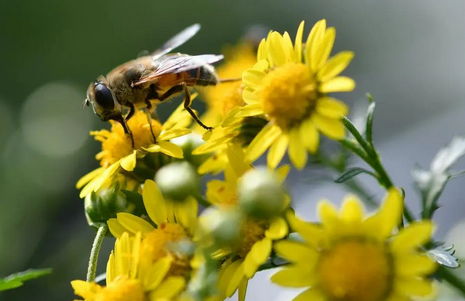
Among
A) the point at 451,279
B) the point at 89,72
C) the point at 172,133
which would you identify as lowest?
the point at 89,72

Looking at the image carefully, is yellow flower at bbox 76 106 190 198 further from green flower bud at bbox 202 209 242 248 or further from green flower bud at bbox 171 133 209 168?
green flower bud at bbox 202 209 242 248

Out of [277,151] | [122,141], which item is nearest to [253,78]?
[277,151]

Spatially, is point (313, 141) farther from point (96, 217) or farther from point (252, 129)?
point (96, 217)

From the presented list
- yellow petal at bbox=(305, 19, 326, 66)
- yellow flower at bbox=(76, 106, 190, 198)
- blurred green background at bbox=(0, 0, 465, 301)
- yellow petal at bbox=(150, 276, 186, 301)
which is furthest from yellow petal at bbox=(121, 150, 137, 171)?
blurred green background at bbox=(0, 0, 465, 301)

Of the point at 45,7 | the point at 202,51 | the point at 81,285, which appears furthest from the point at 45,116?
the point at 81,285

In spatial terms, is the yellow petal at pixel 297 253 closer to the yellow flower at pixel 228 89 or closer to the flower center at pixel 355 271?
the flower center at pixel 355 271

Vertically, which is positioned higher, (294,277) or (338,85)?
(338,85)

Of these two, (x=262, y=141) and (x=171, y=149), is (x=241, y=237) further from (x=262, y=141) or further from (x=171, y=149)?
(x=171, y=149)
